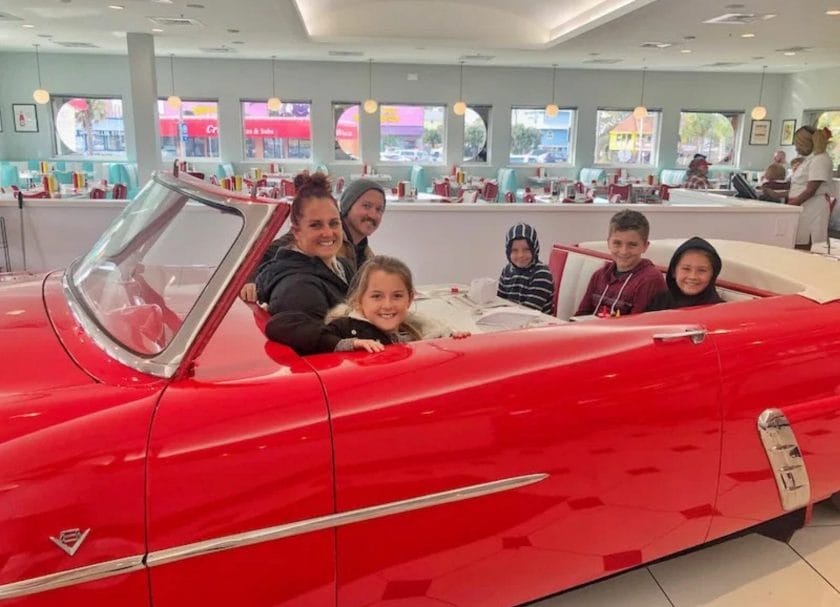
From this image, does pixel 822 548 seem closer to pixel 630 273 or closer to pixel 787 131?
pixel 630 273

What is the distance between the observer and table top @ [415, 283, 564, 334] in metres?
2.45

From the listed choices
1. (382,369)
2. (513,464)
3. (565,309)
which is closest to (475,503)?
(513,464)

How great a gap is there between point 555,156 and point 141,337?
1384cm

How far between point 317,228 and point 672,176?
44.1 ft

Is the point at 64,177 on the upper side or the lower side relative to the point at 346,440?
upper

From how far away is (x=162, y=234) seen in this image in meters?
1.75

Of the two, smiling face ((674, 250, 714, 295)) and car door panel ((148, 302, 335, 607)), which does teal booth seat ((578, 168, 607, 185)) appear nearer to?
smiling face ((674, 250, 714, 295))

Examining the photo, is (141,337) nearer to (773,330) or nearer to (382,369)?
(382,369)

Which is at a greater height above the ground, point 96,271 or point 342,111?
point 342,111

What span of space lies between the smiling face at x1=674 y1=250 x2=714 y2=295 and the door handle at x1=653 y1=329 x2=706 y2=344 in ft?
2.44

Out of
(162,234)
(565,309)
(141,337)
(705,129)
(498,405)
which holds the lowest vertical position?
(565,309)

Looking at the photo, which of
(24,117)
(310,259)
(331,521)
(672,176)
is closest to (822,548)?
(331,521)

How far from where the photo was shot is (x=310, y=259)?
6.52ft

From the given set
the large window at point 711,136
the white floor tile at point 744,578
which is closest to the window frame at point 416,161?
the large window at point 711,136
